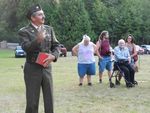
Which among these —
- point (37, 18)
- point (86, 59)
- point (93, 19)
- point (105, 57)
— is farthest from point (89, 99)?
point (93, 19)

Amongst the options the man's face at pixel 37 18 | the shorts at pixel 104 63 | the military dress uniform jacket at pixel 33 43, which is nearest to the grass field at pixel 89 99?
the shorts at pixel 104 63

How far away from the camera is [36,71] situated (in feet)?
23.3

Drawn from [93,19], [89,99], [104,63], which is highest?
[93,19]

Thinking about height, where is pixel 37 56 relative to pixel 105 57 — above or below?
above

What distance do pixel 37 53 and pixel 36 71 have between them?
0.28 m

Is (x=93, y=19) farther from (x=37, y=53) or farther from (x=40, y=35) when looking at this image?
(x=40, y=35)

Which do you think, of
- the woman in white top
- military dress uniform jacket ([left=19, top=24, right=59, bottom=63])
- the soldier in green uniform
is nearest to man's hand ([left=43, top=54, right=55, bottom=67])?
the soldier in green uniform

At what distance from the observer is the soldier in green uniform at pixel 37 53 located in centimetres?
694

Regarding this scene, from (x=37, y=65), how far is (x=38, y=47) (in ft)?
0.97

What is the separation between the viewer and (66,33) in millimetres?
66438

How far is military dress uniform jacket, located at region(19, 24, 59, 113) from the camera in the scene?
22.9 ft

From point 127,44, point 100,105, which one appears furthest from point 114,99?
point 127,44

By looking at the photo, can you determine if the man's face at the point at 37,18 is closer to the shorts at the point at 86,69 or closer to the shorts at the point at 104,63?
the shorts at the point at 86,69

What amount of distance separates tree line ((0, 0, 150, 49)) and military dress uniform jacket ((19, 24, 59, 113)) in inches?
2207
